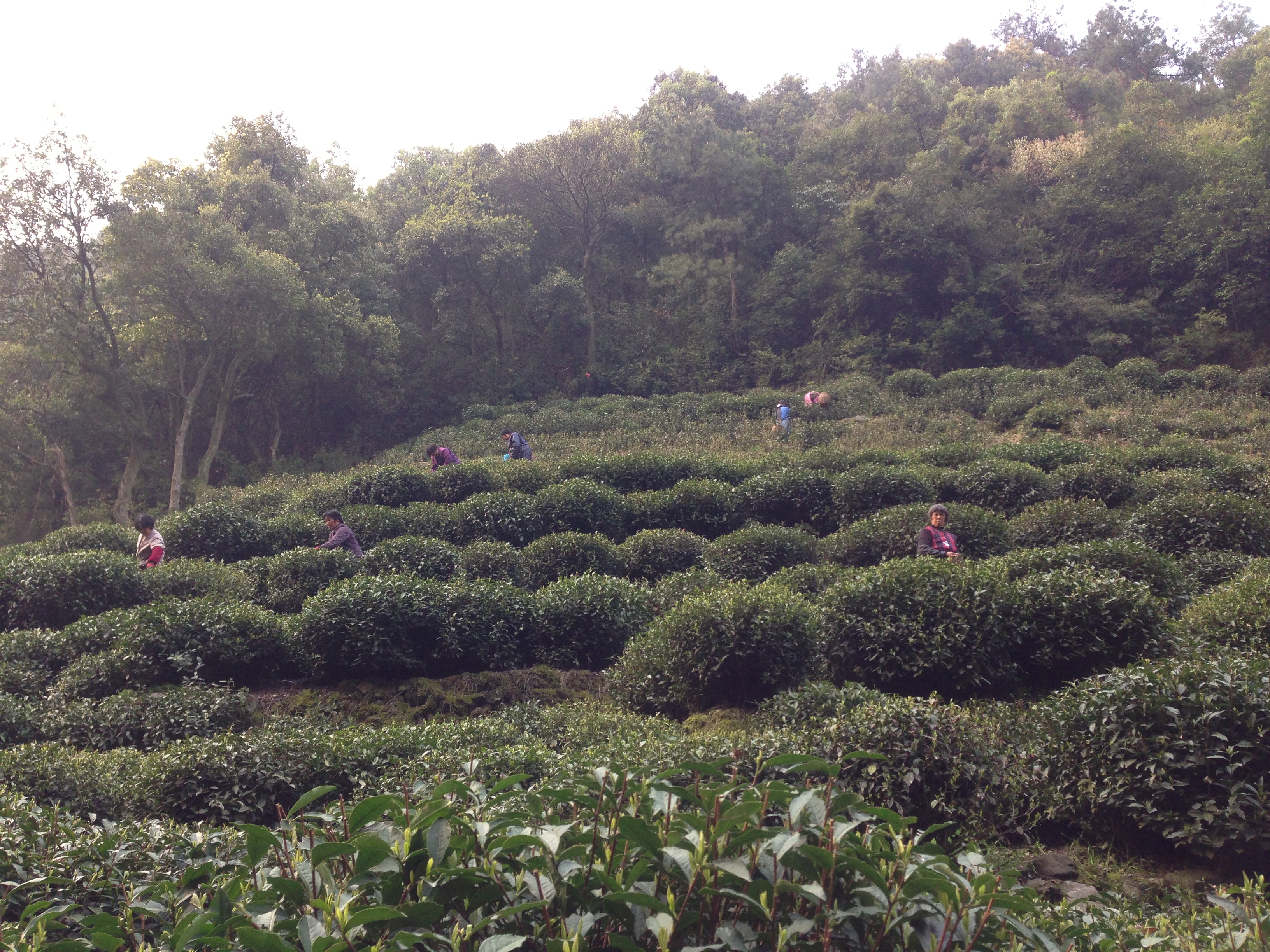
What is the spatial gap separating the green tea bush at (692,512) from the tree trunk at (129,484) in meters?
16.6

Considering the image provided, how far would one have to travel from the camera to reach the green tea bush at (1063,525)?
1030 cm

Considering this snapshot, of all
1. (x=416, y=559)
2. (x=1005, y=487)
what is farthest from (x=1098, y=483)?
(x=416, y=559)

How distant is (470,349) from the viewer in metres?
33.6

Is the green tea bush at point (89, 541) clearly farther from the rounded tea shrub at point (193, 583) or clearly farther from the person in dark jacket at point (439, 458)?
the person in dark jacket at point (439, 458)

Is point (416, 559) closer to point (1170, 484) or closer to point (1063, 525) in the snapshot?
point (1063, 525)

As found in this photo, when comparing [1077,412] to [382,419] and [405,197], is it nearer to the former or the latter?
[382,419]

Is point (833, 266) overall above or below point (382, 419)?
above

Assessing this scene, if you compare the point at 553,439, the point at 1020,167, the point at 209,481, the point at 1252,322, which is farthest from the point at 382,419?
the point at 1252,322

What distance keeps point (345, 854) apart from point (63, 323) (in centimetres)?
2392

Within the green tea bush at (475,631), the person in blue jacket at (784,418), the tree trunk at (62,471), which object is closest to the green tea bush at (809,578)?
the green tea bush at (475,631)

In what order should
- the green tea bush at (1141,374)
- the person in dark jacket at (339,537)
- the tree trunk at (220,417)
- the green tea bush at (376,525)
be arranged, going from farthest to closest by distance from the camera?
1. the tree trunk at (220,417)
2. the green tea bush at (1141,374)
3. the green tea bush at (376,525)
4. the person in dark jacket at (339,537)

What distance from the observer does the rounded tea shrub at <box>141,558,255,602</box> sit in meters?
10.5

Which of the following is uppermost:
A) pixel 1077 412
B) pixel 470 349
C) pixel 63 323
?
pixel 63 323

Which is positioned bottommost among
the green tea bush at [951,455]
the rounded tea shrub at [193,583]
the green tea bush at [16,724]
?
the green tea bush at [951,455]
